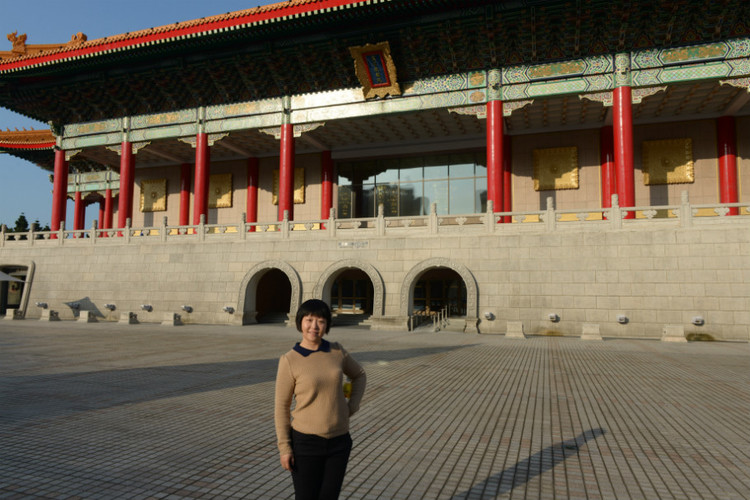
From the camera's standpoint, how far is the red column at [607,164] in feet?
68.2

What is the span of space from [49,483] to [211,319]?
16.2m

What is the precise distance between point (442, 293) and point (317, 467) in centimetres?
1960

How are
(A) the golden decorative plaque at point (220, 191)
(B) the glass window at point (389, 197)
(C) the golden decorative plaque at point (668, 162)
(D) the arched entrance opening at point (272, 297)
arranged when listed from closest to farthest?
(C) the golden decorative plaque at point (668, 162) < (D) the arched entrance opening at point (272, 297) < (B) the glass window at point (389, 197) < (A) the golden decorative plaque at point (220, 191)

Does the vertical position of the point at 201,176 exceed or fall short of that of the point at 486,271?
it exceeds it

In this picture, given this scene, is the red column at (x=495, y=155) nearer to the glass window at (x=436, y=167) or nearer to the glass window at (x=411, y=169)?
the glass window at (x=436, y=167)

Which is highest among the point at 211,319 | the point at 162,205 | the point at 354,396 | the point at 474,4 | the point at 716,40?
the point at 474,4

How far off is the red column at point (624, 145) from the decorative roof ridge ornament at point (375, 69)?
26.9 feet

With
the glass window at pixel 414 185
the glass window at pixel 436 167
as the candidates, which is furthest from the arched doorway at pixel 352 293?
the glass window at pixel 436 167

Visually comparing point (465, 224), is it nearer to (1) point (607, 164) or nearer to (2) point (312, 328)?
(1) point (607, 164)

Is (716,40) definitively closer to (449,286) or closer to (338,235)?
(449,286)

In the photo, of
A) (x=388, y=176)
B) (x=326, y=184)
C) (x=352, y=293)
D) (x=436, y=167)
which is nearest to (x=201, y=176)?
(x=326, y=184)

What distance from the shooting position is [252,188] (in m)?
26.8

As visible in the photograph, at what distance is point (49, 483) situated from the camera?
3.63 meters

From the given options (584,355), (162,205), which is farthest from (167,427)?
(162,205)
